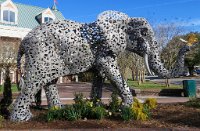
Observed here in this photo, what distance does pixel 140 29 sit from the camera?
10258mm

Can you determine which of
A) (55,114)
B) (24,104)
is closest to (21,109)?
(24,104)

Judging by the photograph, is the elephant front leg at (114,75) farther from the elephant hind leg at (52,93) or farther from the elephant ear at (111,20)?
the elephant hind leg at (52,93)

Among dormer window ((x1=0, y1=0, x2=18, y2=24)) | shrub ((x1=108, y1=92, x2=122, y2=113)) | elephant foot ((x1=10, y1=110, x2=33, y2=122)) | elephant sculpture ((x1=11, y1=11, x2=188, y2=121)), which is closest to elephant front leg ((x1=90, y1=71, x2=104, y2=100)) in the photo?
elephant sculpture ((x1=11, y1=11, x2=188, y2=121))

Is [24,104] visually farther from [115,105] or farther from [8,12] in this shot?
[8,12]

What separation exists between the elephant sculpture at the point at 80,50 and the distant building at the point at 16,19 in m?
24.7

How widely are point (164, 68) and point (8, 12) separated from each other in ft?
94.1

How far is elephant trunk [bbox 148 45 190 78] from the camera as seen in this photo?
9.57 m

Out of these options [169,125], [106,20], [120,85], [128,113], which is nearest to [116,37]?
[106,20]

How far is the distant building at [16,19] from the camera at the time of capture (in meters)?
35.3

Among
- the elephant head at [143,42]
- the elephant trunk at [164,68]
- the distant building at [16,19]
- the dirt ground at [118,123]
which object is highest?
the distant building at [16,19]

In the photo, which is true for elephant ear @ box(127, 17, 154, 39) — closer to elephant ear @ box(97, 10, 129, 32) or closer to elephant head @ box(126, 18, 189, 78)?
elephant head @ box(126, 18, 189, 78)

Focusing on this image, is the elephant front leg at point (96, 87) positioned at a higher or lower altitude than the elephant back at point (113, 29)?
lower

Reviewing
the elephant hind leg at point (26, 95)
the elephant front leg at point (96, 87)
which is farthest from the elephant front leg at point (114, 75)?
the elephant hind leg at point (26, 95)

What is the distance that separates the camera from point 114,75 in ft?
31.7
